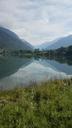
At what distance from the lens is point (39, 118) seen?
9.05 meters

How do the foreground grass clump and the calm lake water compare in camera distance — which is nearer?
the foreground grass clump

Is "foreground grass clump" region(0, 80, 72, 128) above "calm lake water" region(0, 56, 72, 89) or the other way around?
above

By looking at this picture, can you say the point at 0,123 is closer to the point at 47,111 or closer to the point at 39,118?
the point at 39,118

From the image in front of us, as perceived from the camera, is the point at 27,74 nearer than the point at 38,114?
No

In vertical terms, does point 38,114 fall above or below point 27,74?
above

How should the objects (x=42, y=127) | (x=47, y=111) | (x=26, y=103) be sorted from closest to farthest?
(x=42, y=127) → (x=47, y=111) → (x=26, y=103)

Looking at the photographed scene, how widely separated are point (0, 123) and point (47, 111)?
2.03 meters

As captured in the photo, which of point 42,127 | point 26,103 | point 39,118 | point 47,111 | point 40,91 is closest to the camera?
point 42,127

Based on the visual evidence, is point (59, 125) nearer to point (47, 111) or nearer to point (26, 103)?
point (47, 111)

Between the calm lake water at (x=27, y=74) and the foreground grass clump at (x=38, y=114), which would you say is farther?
the calm lake water at (x=27, y=74)

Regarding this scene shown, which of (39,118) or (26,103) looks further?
(26,103)

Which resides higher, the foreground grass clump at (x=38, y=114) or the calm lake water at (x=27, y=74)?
the foreground grass clump at (x=38, y=114)

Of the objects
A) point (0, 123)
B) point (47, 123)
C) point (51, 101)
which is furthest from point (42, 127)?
point (51, 101)

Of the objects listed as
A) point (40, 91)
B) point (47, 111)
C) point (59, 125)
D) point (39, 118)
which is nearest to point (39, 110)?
point (47, 111)
